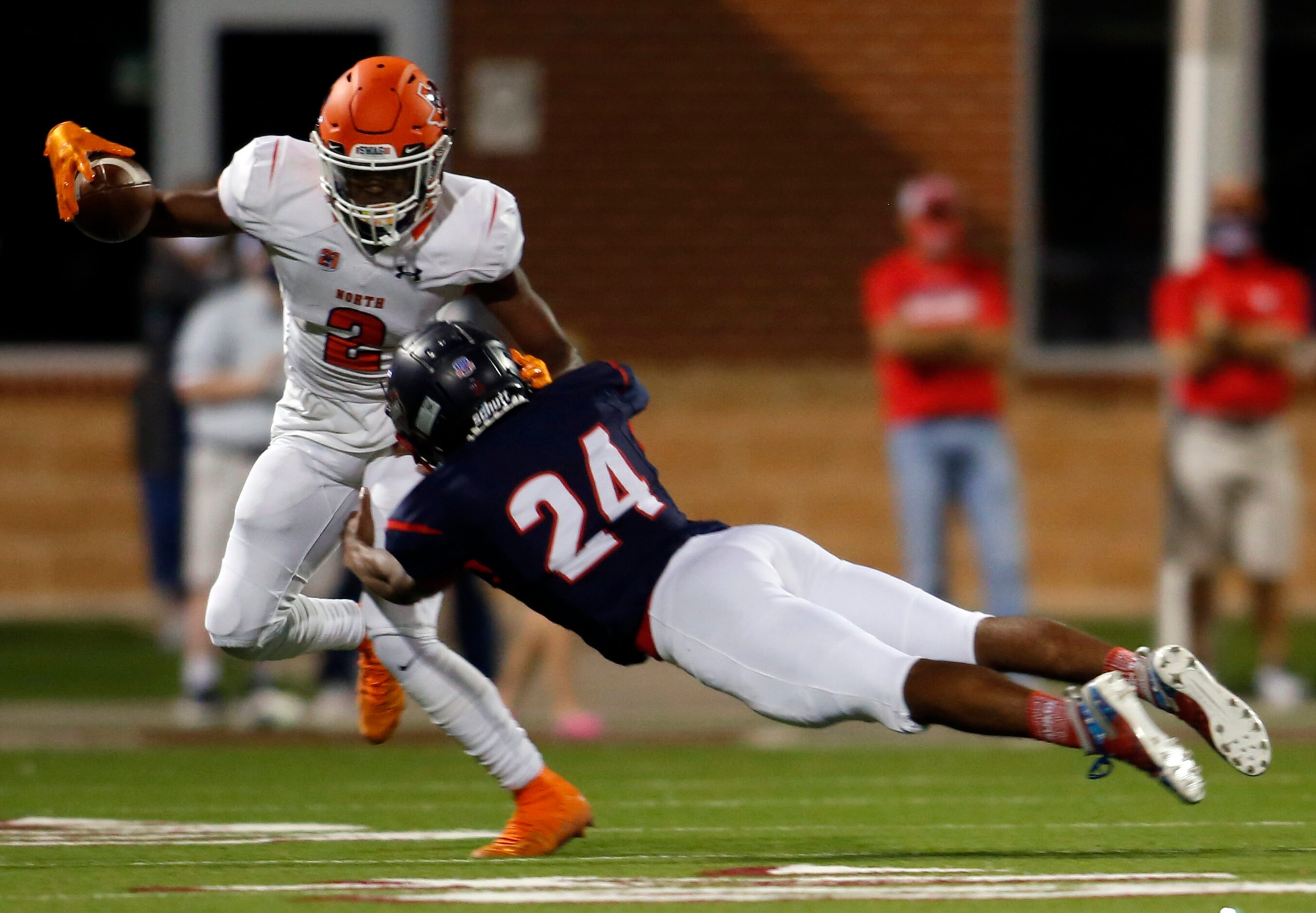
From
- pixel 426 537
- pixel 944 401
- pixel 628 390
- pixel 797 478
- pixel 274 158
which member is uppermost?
pixel 274 158

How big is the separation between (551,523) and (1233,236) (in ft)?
17.7

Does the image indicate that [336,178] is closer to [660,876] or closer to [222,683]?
[660,876]

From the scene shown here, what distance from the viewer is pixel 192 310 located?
10.1 metres

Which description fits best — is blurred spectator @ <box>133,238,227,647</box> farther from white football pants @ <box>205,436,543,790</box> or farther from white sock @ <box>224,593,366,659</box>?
white sock @ <box>224,593,366,659</box>

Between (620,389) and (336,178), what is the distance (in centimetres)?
89

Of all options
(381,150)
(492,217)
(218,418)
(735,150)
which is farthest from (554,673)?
(735,150)

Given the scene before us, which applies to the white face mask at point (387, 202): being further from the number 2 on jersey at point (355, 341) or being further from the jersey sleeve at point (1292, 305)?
the jersey sleeve at point (1292, 305)

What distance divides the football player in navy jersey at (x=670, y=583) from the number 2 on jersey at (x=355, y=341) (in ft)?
1.93

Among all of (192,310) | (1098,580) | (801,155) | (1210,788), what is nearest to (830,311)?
(801,155)

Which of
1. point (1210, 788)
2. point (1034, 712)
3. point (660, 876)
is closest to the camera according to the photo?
point (1034, 712)

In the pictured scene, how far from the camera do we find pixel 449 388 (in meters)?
5.02

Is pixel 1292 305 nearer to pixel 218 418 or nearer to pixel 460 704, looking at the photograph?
pixel 218 418

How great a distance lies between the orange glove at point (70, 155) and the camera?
219 inches

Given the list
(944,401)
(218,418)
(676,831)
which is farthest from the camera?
(944,401)
